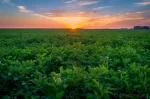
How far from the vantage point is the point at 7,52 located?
524 centimetres

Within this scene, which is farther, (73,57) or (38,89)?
(73,57)

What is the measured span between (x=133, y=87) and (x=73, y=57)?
2441 mm

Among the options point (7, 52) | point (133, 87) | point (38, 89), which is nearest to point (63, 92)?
point (38, 89)

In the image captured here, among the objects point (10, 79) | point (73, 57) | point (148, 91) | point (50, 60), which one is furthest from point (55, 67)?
point (148, 91)

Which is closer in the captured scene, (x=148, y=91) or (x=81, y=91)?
(x=148, y=91)

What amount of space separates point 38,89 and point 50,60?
1.47m

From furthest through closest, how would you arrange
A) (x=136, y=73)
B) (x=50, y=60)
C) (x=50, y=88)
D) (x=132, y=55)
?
(x=132, y=55), (x=50, y=60), (x=136, y=73), (x=50, y=88)

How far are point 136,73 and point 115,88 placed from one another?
67cm

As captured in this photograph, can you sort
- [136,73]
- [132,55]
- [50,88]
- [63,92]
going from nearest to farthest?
[63,92]
[50,88]
[136,73]
[132,55]

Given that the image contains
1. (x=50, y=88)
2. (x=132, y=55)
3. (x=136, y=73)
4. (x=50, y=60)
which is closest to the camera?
(x=50, y=88)

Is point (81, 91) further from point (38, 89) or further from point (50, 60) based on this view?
point (50, 60)

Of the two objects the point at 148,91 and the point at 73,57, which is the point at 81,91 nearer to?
the point at 148,91

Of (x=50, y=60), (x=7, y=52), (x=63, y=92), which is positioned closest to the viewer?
(x=63, y=92)

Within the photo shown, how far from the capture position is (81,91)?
111 inches
